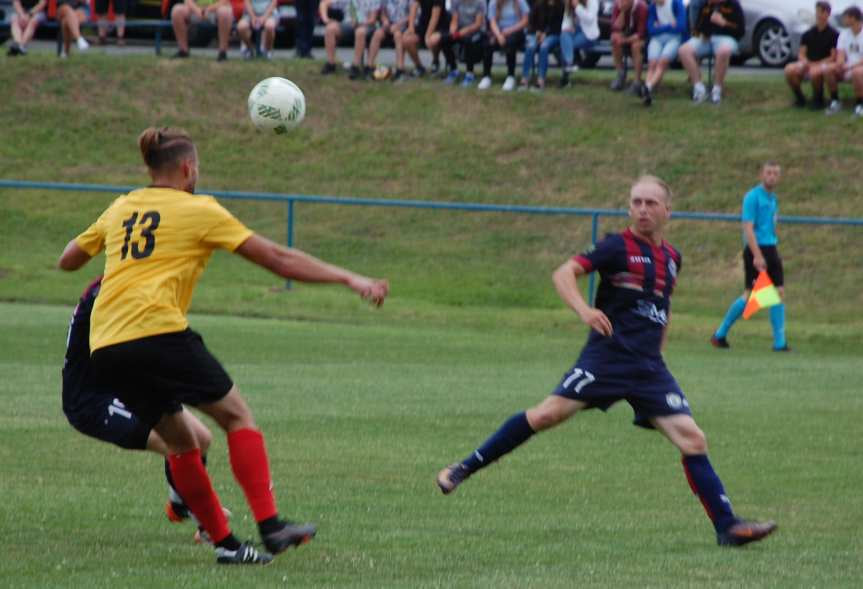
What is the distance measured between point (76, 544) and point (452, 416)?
5344 millimetres

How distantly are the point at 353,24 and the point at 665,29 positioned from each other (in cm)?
604

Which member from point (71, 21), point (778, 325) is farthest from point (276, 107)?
point (71, 21)

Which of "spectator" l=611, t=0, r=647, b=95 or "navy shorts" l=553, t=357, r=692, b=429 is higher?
"spectator" l=611, t=0, r=647, b=95

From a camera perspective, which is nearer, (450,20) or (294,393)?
(294,393)

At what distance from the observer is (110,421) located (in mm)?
6906

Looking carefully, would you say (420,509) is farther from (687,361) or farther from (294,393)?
(687,361)

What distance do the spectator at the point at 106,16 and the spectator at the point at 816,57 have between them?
44.4ft

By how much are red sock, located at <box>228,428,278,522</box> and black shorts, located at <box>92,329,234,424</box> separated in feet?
0.71

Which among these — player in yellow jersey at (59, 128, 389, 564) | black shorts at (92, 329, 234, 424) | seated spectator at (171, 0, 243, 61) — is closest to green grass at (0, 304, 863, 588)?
player in yellow jersey at (59, 128, 389, 564)

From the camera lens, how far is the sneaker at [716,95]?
2773cm

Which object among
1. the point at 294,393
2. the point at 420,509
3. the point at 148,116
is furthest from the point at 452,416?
the point at 148,116

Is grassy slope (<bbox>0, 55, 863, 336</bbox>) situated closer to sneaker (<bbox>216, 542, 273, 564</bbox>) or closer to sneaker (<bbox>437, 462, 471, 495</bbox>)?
sneaker (<bbox>437, 462, 471, 495</bbox>)

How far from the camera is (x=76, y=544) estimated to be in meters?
7.14

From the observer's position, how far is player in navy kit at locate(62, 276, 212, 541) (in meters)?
6.89
